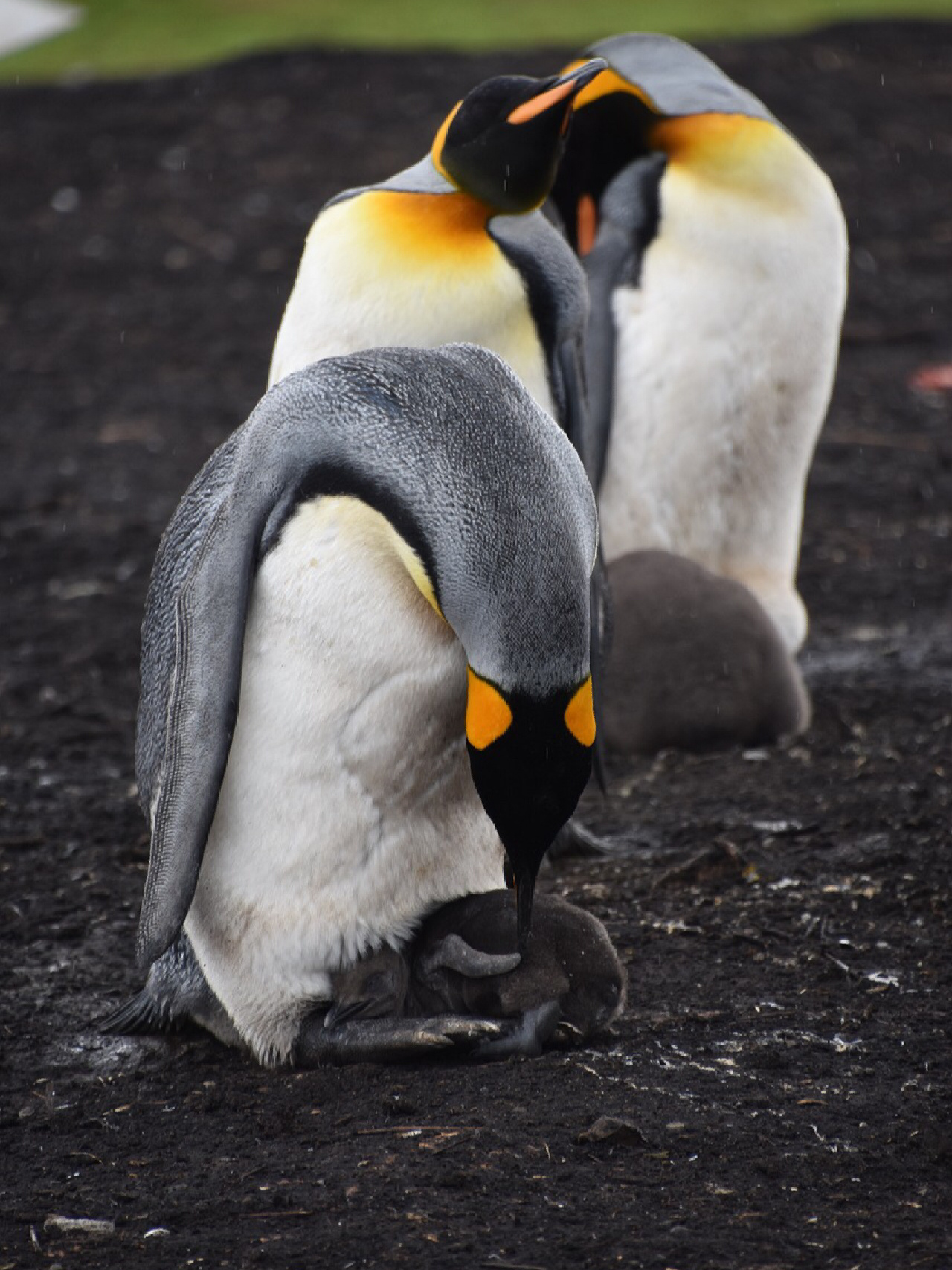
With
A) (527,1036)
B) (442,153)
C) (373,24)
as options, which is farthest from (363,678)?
(373,24)

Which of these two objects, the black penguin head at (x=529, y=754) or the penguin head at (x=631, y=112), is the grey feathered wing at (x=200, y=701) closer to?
the black penguin head at (x=529, y=754)

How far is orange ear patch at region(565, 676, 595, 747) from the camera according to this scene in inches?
99.1

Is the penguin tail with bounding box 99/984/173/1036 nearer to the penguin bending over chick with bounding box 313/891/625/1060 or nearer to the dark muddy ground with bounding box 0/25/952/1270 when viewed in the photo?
the dark muddy ground with bounding box 0/25/952/1270

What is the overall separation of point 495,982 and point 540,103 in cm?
164

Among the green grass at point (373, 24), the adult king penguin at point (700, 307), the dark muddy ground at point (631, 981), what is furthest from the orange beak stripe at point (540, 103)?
the green grass at point (373, 24)

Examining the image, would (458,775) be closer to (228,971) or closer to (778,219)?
(228,971)

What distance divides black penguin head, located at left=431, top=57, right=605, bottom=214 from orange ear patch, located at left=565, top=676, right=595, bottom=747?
1379 mm

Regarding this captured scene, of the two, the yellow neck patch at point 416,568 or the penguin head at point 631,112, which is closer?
the yellow neck patch at point 416,568

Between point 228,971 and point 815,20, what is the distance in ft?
42.0

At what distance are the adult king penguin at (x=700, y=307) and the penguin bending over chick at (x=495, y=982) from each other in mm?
1874

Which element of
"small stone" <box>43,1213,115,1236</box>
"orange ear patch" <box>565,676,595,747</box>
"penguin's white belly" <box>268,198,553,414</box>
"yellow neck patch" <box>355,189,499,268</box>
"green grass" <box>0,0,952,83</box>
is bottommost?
"green grass" <box>0,0,952,83</box>

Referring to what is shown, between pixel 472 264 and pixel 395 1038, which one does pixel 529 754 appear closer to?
pixel 395 1038

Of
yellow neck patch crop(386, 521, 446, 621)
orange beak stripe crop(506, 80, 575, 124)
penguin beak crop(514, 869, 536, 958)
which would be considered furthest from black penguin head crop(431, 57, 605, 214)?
penguin beak crop(514, 869, 536, 958)

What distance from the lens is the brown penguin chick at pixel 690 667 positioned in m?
4.31
